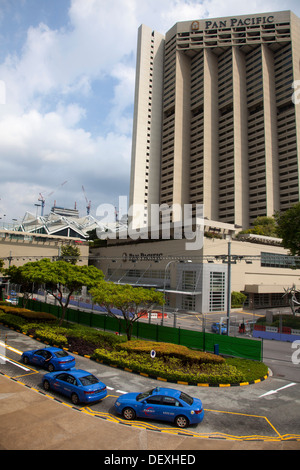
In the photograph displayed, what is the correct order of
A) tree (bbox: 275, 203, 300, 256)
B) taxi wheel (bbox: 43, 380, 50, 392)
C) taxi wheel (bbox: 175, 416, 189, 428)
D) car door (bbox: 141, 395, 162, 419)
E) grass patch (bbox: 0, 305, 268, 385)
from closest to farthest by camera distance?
taxi wheel (bbox: 175, 416, 189, 428), car door (bbox: 141, 395, 162, 419), taxi wheel (bbox: 43, 380, 50, 392), grass patch (bbox: 0, 305, 268, 385), tree (bbox: 275, 203, 300, 256)

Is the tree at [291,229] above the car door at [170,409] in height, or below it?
above

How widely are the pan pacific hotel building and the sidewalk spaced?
99.9 meters

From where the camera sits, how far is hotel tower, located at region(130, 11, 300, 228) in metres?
112

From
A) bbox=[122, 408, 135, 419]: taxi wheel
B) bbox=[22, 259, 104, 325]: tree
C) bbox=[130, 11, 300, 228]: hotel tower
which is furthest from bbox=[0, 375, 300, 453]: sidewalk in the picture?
bbox=[130, 11, 300, 228]: hotel tower

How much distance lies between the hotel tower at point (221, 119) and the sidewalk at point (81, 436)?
332 ft

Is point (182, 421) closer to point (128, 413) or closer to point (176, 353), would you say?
point (128, 413)

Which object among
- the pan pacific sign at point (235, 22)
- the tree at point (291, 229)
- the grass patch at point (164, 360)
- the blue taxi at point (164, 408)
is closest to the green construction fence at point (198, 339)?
the grass patch at point (164, 360)

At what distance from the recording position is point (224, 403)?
1598cm

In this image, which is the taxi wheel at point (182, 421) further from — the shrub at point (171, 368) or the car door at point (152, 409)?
the shrub at point (171, 368)

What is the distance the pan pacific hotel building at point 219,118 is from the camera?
112 metres

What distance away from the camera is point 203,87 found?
122375mm

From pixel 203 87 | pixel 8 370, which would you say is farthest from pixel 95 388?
pixel 203 87

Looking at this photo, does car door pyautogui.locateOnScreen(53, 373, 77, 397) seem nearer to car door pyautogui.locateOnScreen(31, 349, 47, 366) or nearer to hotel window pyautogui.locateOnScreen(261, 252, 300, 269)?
car door pyautogui.locateOnScreen(31, 349, 47, 366)
